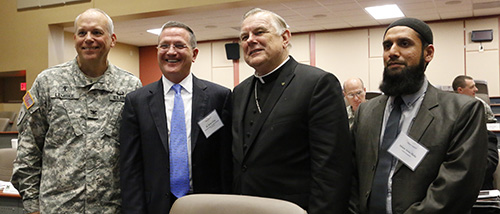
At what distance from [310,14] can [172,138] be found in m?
7.85

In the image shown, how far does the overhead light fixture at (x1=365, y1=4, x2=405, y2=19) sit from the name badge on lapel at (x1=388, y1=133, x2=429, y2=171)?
763 centimetres

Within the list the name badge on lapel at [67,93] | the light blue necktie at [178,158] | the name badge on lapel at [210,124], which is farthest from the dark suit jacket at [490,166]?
the name badge on lapel at [67,93]

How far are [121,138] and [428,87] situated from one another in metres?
1.49

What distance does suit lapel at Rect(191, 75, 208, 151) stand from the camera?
2086 mm

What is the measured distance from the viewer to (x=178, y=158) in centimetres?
206

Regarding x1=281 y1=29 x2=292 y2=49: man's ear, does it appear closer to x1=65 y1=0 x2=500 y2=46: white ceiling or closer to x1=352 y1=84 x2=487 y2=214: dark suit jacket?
x1=352 y1=84 x2=487 y2=214: dark suit jacket

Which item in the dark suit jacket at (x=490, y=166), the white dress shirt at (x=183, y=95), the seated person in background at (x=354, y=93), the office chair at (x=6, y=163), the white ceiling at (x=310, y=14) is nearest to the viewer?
the white dress shirt at (x=183, y=95)

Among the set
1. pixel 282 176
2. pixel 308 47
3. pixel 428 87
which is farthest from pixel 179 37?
pixel 308 47

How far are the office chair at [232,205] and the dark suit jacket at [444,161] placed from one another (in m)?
0.54

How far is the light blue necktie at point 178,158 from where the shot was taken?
205 centimetres

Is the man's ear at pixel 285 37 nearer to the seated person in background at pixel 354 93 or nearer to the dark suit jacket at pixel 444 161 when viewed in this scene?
the dark suit jacket at pixel 444 161

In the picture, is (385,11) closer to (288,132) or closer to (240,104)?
(240,104)

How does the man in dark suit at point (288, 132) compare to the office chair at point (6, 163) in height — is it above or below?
above

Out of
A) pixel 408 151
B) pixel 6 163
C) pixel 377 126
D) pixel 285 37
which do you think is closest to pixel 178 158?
pixel 285 37
